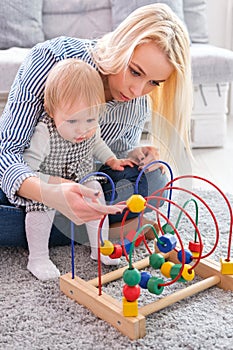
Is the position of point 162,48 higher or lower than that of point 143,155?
higher

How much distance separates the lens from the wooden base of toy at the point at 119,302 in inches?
46.0

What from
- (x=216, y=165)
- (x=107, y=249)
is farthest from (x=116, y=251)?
(x=216, y=165)

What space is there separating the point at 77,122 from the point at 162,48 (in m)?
Result: 0.26

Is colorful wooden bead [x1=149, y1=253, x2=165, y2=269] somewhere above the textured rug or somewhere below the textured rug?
above

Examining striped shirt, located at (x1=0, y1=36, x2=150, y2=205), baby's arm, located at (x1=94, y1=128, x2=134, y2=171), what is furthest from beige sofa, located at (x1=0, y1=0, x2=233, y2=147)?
baby's arm, located at (x1=94, y1=128, x2=134, y2=171)

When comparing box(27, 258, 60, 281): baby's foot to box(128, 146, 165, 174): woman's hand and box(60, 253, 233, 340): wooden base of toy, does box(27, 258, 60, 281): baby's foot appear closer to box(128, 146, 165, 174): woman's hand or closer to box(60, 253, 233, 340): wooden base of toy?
box(60, 253, 233, 340): wooden base of toy

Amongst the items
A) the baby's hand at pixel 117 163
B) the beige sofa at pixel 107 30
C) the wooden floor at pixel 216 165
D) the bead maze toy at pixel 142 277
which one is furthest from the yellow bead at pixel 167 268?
the beige sofa at pixel 107 30

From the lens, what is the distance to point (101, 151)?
1336 millimetres

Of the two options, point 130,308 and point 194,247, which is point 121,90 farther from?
point 130,308

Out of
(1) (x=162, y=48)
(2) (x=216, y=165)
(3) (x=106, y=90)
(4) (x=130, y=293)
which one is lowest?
(2) (x=216, y=165)

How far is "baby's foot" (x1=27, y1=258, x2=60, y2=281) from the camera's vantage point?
1.41m

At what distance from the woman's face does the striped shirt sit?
39mm

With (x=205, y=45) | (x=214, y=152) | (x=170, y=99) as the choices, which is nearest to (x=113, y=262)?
(x=170, y=99)

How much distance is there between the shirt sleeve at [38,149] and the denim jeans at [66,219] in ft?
0.43
